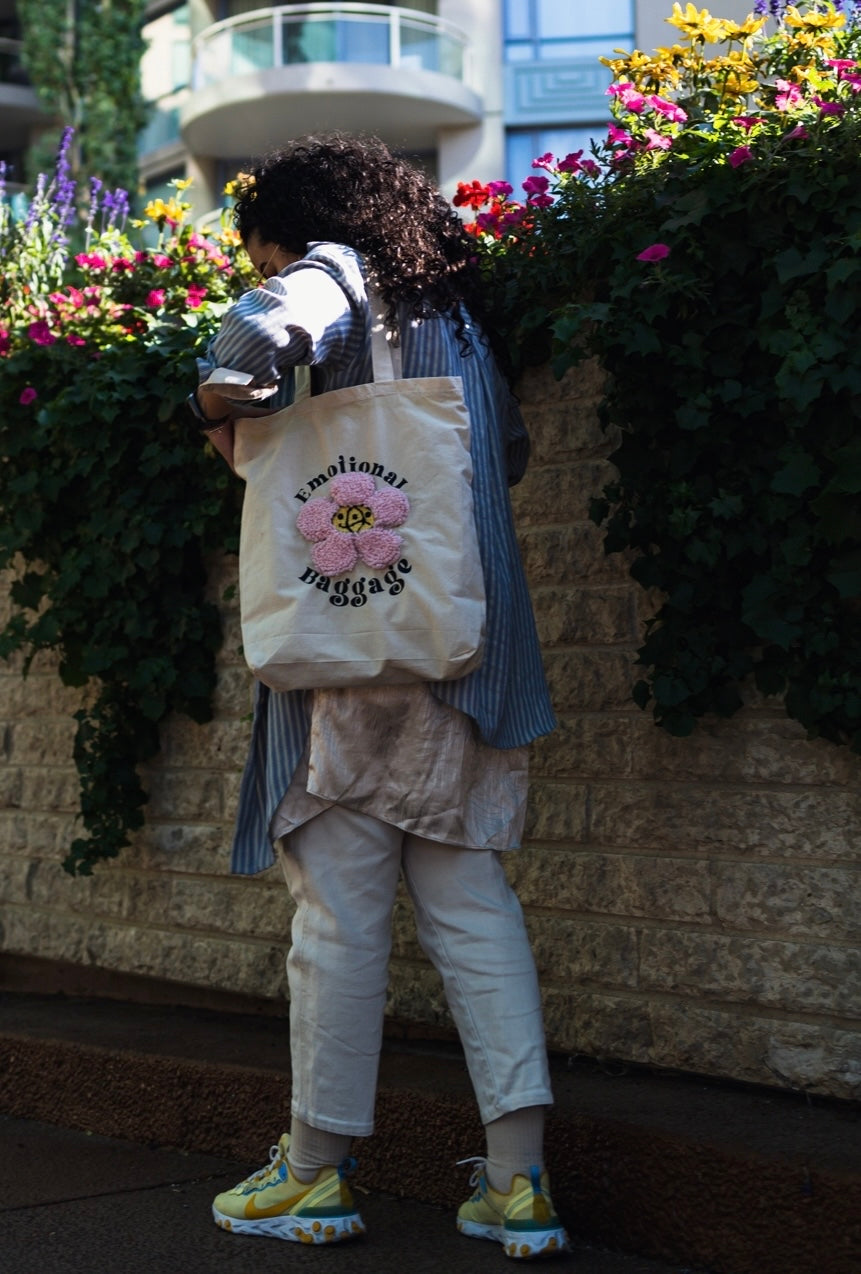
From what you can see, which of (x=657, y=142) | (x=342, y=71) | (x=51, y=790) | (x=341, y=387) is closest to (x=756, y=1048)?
(x=341, y=387)

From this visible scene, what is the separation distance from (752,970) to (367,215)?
5.26 feet

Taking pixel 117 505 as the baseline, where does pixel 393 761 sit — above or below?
below

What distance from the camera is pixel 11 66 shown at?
22703 mm

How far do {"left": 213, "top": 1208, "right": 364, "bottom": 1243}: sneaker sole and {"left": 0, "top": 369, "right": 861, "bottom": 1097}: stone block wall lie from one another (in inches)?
29.6

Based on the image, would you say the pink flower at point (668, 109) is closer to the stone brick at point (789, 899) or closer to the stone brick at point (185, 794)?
the stone brick at point (789, 899)

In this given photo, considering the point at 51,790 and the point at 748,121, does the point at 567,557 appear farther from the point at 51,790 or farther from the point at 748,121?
the point at 51,790

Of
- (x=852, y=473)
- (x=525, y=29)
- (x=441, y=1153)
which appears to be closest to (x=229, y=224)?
(x=852, y=473)

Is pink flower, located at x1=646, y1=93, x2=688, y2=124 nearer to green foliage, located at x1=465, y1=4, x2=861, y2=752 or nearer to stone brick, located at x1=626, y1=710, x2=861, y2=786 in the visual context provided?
green foliage, located at x1=465, y1=4, x2=861, y2=752

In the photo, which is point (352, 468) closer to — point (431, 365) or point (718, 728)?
point (431, 365)

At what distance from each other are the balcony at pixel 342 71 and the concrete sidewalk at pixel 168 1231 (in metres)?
17.5

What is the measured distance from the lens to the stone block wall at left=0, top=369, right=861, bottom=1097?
2.80 m

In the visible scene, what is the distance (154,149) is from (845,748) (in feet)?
66.4

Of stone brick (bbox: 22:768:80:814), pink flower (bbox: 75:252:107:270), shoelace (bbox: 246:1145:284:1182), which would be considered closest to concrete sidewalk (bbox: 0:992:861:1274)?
shoelace (bbox: 246:1145:284:1182)

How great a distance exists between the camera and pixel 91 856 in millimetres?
4156
